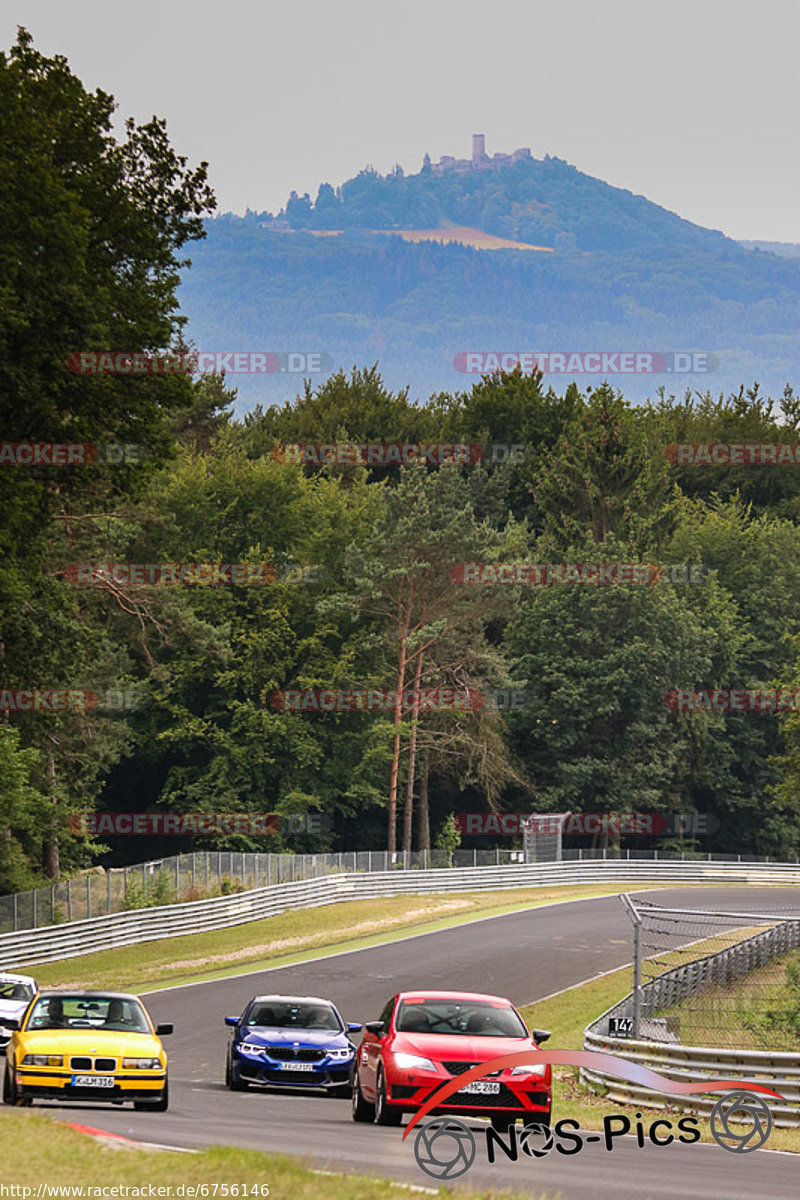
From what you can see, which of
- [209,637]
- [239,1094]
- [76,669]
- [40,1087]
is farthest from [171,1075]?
[209,637]

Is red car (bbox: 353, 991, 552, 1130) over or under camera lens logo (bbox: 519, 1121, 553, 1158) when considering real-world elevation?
over

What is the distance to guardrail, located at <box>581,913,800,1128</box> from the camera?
18297mm

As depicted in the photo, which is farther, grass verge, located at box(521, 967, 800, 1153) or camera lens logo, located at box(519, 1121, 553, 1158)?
grass verge, located at box(521, 967, 800, 1153)

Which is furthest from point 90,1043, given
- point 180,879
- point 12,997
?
point 180,879

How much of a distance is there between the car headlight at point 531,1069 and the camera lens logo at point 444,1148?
2.31 ft

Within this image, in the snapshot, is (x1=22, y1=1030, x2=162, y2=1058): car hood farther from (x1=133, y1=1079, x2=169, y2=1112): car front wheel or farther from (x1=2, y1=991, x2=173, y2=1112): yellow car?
(x1=133, y1=1079, x2=169, y2=1112): car front wheel

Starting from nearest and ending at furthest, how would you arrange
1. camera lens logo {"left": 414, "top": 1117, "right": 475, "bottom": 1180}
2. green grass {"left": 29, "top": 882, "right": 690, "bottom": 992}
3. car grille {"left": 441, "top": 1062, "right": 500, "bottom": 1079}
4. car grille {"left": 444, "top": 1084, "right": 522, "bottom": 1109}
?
camera lens logo {"left": 414, "top": 1117, "right": 475, "bottom": 1180}, car grille {"left": 444, "top": 1084, "right": 522, "bottom": 1109}, car grille {"left": 441, "top": 1062, "right": 500, "bottom": 1079}, green grass {"left": 29, "top": 882, "right": 690, "bottom": 992}

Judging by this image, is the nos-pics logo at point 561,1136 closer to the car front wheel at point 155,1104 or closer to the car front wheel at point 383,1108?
the car front wheel at point 383,1108

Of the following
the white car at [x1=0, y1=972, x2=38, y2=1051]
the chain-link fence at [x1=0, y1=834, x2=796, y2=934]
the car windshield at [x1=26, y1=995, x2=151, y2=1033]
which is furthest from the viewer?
the chain-link fence at [x1=0, y1=834, x2=796, y2=934]

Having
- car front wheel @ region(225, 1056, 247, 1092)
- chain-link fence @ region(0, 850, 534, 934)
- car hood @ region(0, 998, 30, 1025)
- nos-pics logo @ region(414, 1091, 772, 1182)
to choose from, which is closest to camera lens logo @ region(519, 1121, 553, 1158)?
nos-pics logo @ region(414, 1091, 772, 1182)

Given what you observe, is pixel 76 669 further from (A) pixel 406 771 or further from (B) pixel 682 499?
(B) pixel 682 499

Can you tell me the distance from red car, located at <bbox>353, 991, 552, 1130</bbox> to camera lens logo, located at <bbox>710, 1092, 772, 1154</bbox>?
204cm

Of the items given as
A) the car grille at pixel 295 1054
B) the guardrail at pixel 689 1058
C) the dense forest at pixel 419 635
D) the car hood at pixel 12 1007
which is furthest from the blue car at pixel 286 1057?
the dense forest at pixel 419 635

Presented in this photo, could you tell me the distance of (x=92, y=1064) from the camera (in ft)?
55.1
